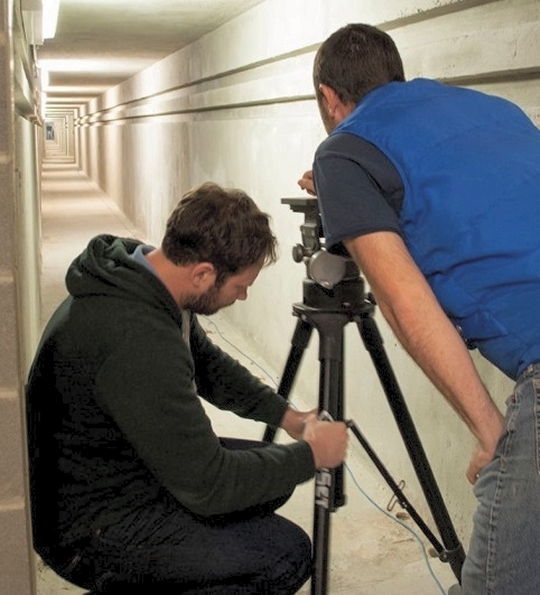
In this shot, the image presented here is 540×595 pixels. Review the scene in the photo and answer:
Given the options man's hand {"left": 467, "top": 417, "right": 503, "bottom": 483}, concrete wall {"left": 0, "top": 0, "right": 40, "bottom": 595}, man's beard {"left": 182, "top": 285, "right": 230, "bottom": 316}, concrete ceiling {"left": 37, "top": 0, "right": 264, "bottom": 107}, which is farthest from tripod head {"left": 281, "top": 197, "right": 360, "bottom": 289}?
concrete ceiling {"left": 37, "top": 0, "right": 264, "bottom": 107}

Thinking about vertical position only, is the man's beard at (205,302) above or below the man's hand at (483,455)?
above

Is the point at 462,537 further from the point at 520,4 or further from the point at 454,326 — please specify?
the point at 520,4

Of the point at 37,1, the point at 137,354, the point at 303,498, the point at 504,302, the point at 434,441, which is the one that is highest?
the point at 37,1

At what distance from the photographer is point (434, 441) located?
7.98ft

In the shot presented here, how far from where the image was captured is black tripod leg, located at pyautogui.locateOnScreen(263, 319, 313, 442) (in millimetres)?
1911

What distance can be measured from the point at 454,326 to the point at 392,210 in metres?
0.22

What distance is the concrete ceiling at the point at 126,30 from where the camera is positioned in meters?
4.21

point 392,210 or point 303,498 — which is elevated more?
point 392,210

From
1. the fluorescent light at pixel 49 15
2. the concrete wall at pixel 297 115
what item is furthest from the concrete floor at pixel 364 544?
the fluorescent light at pixel 49 15

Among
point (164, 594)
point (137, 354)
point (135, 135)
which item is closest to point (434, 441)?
point (164, 594)

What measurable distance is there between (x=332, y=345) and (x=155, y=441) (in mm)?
502

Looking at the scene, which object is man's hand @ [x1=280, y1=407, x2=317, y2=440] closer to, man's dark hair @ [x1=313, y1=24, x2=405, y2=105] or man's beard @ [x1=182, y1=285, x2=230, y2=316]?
man's beard @ [x1=182, y1=285, x2=230, y2=316]

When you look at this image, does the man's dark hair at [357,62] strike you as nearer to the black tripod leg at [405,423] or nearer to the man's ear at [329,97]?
the man's ear at [329,97]

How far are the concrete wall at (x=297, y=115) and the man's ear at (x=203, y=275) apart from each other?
0.87m
